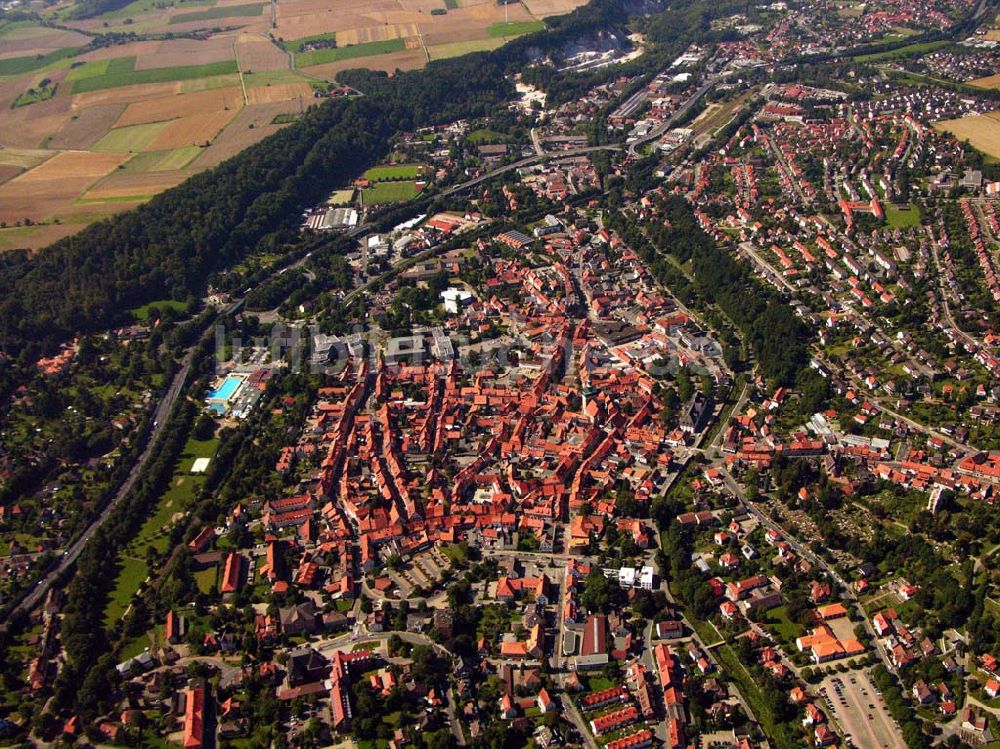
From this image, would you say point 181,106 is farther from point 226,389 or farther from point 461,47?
point 226,389

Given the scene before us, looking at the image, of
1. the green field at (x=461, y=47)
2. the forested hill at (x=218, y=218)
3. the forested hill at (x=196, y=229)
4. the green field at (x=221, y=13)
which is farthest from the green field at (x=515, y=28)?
the green field at (x=221, y=13)

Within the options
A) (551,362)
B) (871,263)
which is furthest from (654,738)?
(871,263)

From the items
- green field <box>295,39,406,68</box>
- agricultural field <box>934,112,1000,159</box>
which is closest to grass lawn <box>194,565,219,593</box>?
agricultural field <box>934,112,1000,159</box>

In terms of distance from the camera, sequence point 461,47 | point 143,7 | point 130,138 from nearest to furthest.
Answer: point 130,138 → point 461,47 → point 143,7

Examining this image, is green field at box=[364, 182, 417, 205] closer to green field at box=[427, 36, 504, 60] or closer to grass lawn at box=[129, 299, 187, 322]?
grass lawn at box=[129, 299, 187, 322]

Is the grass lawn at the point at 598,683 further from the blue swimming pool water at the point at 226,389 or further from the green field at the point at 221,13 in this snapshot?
the green field at the point at 221,13

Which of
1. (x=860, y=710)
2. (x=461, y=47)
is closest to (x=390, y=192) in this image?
(x=461, y=47)
